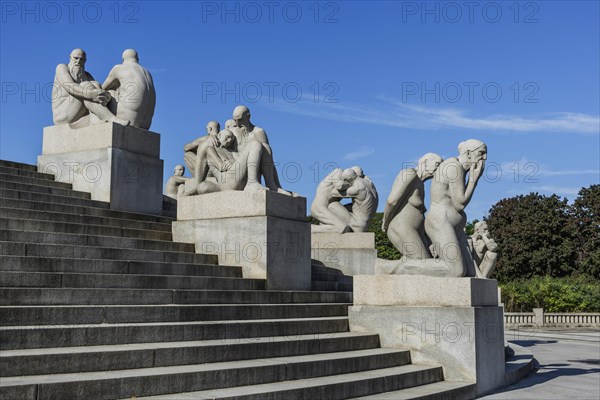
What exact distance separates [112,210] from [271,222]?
2.99 meters

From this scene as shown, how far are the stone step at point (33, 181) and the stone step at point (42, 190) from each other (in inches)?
6.5

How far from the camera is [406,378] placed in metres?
8.36

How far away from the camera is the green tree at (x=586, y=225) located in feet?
166

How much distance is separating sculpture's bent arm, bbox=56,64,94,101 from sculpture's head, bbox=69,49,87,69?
7.4 inches

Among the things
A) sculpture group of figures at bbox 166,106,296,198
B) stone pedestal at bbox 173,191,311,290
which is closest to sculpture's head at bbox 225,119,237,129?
sculpture group of figures at bbox 166,106,296,198

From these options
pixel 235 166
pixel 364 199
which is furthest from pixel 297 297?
pixel 364 199

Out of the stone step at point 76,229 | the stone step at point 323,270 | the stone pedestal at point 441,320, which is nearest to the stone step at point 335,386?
the stone pedestal at point 441,320

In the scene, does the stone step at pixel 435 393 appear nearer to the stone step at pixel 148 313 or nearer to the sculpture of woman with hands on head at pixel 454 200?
the sculpture of woman with hands on head at pixel 454 200

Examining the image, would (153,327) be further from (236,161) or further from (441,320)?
(236,161)

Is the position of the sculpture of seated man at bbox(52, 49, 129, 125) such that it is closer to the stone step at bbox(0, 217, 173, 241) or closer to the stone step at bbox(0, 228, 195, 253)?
the stone step at bbox(0, 217, 173, 241)

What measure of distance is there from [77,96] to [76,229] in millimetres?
5104

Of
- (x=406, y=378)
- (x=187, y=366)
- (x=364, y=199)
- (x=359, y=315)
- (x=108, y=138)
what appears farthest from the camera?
(x=364, y=199)

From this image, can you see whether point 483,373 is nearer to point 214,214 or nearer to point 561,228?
point 214,214

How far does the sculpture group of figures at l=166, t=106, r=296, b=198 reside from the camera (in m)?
11.2
